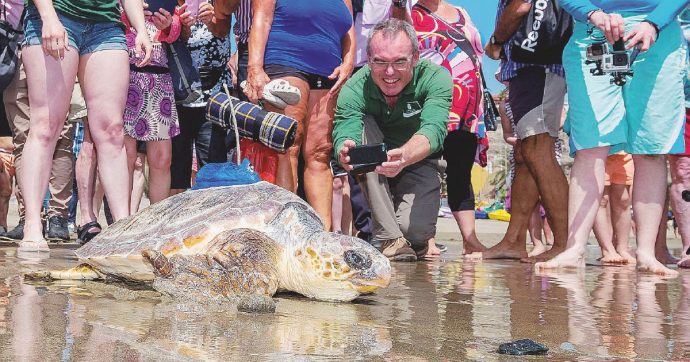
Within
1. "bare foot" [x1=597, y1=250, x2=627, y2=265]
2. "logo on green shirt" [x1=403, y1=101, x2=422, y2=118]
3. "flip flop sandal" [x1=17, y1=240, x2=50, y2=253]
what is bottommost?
"bare foot" [x1=597, y1=250, x2=627, y2=265]

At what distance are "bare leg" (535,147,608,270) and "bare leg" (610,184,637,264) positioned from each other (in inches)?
53.9

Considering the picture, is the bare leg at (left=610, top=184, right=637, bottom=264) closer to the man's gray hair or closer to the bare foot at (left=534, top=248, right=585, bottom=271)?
the bare foot at (left=534, top=248, right=585, bottom=271)

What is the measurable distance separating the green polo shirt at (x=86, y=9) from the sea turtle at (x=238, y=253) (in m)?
1.51

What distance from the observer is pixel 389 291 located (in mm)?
3082

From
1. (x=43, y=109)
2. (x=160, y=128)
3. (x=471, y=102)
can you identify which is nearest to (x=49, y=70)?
(x=43, y=109)

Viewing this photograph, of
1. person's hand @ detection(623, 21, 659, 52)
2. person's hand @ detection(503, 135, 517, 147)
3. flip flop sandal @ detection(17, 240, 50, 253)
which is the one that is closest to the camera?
person's hand @ detection(623, 21, 659, 52)

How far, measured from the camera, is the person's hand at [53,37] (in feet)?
12.9

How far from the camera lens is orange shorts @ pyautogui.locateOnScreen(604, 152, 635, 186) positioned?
591 cm

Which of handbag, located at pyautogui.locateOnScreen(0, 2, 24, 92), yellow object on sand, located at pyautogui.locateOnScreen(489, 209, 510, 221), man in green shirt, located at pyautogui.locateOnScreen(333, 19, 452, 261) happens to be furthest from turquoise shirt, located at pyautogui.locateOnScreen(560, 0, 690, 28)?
yellow object on sand, located at pyautogui.locateOnScreen(489, 209, 510, 221)

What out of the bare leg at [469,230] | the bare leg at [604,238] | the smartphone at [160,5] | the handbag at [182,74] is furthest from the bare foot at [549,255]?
the smartphone at [160,5]

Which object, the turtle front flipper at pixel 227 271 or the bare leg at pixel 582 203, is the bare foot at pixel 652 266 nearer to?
the bare leg at pixel 582 203

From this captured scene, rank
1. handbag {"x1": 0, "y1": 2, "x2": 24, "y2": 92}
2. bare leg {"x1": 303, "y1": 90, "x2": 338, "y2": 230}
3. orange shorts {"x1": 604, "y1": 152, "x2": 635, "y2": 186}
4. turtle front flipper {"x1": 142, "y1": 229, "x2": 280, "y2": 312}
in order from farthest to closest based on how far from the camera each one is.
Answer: orange shorts {"x1": 604, "y1": 152, "x2": 635, "y2": 186} < handbag {"x1": 0, "y1": 2, "x2": 24, "y2": 92} < bare leg {"x1": 303, "y1": 90, "x2": 338, "y2": 230} < turtle front flipper {"x1": 142, "y1": 229, "x2": 280, "y2": 312}

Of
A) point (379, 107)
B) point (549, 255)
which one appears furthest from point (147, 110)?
point (549, 255)

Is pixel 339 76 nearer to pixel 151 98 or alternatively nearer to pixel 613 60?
pixel 151 98
